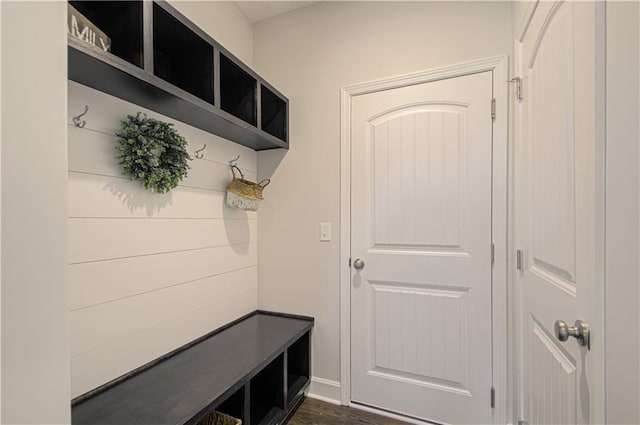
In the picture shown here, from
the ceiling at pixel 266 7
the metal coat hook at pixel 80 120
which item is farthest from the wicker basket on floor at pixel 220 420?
the ceiling at pixel 266 7

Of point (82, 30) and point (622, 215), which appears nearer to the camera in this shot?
point (622, 215)

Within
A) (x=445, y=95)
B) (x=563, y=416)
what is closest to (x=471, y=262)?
(x=563, y=416)

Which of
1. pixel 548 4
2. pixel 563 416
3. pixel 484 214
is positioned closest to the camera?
pixel 563 416

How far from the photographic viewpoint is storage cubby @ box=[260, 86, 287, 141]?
2.06 meters

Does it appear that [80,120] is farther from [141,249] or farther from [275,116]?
[275,116]

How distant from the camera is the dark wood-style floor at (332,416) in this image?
1739mm

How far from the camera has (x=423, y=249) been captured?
68.7 inches

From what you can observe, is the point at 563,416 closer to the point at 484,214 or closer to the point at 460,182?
the point at 484,214

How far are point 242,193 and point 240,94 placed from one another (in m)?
0.61

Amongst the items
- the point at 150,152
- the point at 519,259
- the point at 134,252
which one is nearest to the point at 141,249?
the point at 134,252

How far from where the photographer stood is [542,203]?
1.16m

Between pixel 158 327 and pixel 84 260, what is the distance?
50 cm

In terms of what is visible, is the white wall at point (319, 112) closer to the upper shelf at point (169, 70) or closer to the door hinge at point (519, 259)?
the upper shelf at point (169, 70)

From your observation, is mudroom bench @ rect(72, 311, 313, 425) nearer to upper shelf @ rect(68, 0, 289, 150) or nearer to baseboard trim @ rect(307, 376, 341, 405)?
baseboard trim @ rect(307, 376, 341, 405)
